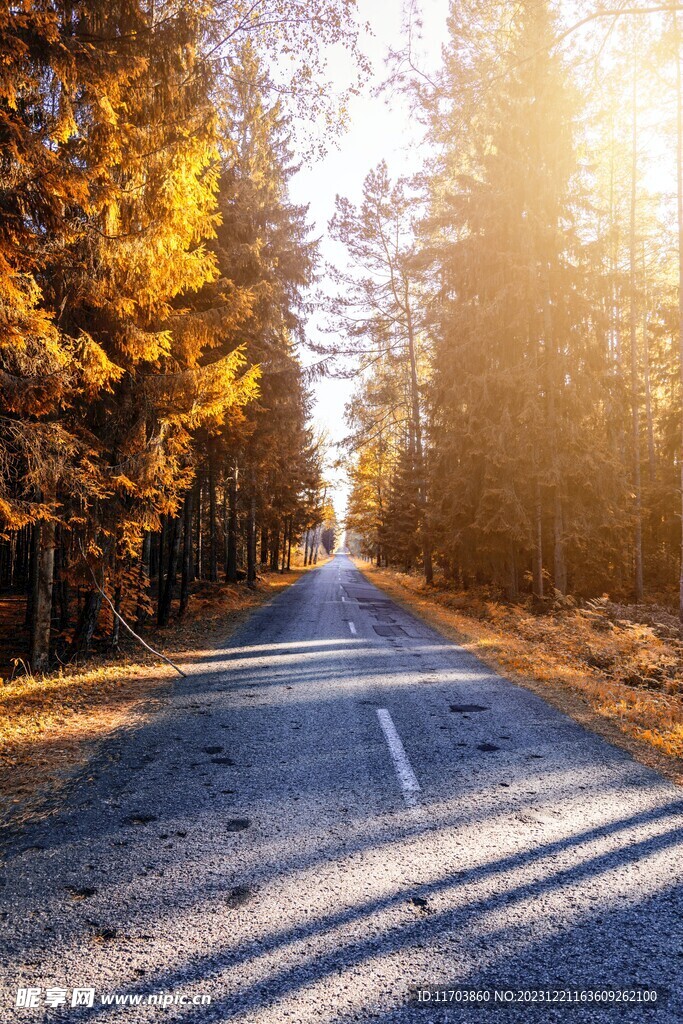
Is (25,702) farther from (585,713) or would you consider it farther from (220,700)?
(585,713)

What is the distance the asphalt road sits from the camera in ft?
7.98

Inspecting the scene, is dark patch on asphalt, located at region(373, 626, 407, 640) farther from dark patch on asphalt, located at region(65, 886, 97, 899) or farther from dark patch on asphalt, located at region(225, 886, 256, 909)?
dark patch on asphalt, located at region(65, 886, 97, 899)

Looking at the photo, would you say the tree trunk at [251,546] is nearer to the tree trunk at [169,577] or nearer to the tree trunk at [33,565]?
the tree trunk at [169,577]

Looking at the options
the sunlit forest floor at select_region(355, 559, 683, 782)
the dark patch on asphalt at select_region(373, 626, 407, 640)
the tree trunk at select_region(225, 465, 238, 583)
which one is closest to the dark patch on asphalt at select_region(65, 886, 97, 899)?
the sunlit forest floor at select_region(355, 559, 683, 782)

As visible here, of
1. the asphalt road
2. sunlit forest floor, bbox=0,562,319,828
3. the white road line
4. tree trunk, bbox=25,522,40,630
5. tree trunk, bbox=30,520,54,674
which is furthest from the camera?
tree trunk, bbox=25,522,40,630

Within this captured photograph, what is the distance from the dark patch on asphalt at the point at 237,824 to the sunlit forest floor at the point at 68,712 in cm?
144

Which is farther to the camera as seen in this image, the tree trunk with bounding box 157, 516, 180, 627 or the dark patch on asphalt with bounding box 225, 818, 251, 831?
the tree trunk with bounding box 157, 516, 180, 627

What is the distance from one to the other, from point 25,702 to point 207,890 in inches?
199

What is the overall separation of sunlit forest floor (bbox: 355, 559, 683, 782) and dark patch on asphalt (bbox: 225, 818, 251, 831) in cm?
366

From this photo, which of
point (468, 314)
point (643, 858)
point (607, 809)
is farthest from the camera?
point (468, 314)

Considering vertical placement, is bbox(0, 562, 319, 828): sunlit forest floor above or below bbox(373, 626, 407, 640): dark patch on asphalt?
above

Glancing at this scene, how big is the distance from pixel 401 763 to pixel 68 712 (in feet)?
13.6

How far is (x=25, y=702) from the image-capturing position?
6.99 metres

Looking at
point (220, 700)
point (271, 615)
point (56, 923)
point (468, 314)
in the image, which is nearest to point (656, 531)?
point (468, 314)
